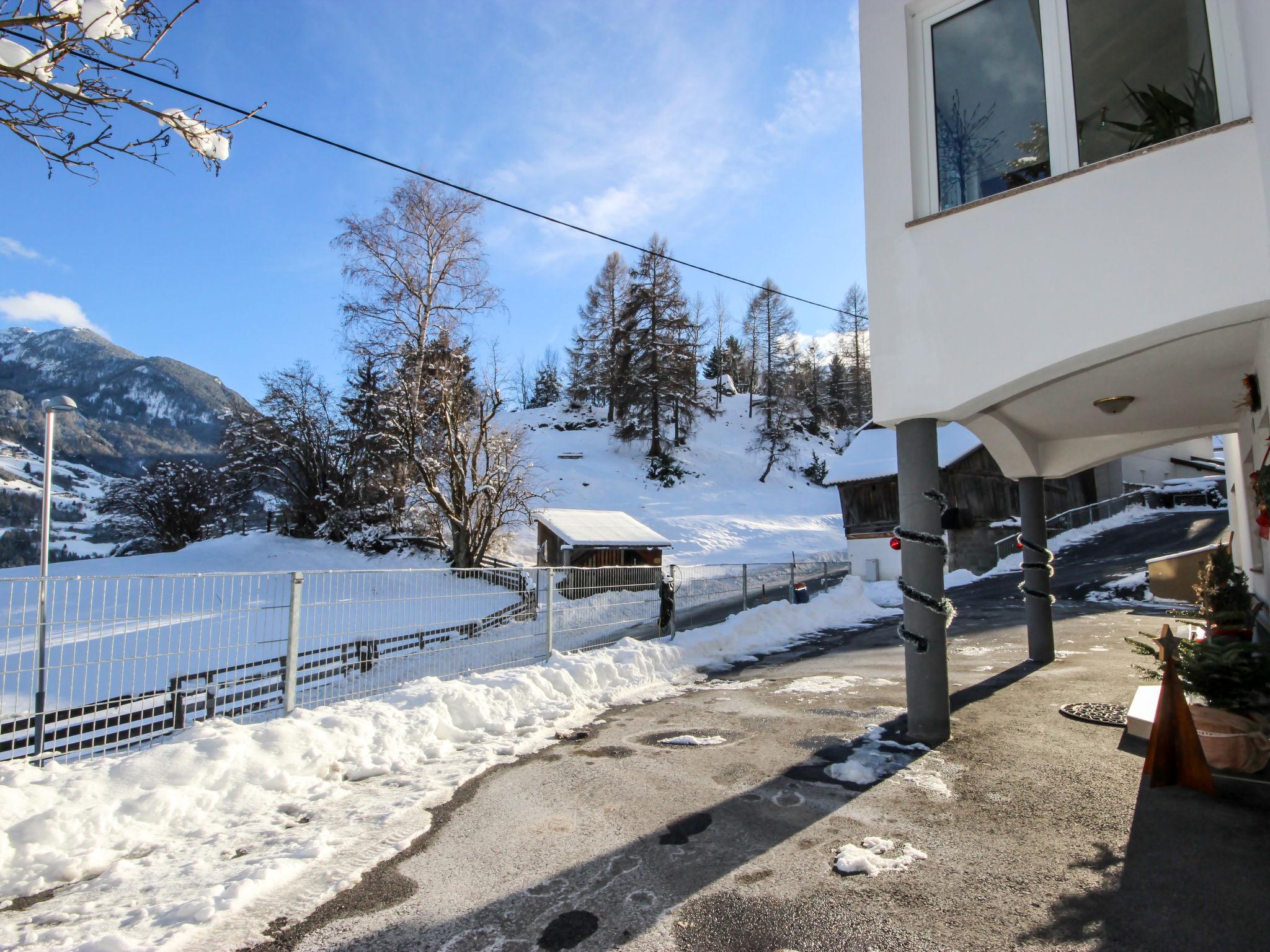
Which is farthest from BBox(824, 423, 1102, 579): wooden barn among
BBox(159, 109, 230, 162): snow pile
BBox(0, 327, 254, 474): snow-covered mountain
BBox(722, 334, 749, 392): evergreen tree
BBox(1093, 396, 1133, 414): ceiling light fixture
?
BBox(0, 327, 254, 474): snow-covered mountain

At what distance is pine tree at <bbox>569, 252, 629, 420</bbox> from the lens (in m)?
54.2

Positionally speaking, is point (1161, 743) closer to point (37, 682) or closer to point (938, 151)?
point (938, 151)

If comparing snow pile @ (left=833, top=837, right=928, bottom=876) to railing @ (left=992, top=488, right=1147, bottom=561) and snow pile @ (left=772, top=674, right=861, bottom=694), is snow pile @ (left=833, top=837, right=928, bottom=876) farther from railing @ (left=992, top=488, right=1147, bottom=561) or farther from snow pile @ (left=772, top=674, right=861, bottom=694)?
railing @ (left=992, top=488, right=1147, bottom=561)

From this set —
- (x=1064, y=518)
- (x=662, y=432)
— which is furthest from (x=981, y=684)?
(x=662, y=432)

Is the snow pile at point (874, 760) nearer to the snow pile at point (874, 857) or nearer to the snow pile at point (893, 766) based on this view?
the snow pile at point (893, 766)

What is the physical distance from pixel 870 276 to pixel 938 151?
3.92 feet

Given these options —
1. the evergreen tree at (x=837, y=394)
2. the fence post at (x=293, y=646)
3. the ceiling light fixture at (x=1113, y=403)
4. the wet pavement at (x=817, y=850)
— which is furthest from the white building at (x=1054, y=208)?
the evergreen tree at (x=837, y=394)

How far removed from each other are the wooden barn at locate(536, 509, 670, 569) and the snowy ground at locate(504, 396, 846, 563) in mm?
5989

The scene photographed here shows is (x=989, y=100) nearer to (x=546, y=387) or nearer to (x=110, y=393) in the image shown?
(x=546, y=387)

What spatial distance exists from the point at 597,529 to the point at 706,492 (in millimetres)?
21130

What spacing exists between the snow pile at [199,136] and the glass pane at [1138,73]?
5513 mm

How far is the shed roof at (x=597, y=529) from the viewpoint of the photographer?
23.0 m

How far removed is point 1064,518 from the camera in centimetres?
2809

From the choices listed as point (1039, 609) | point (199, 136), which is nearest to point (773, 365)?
point (1039, 609)
